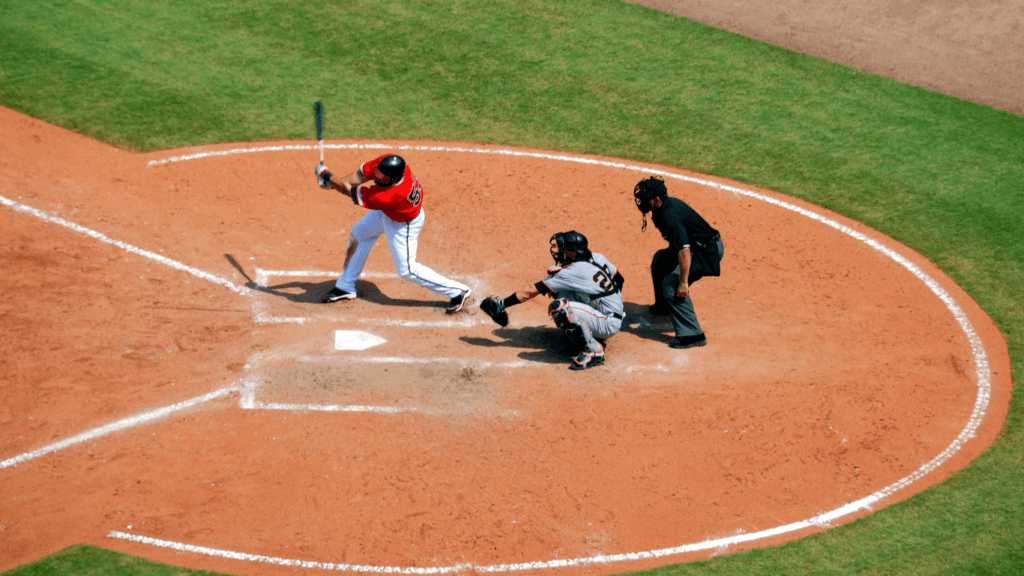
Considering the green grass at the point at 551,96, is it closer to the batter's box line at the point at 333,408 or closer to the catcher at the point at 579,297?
the catcher at the point at 579,297

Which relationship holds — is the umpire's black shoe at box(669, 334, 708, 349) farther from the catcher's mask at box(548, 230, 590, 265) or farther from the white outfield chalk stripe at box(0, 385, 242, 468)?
the white outfield chalk stripe at box(0, 385, 242, 468)

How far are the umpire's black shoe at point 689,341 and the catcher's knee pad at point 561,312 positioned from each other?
1.33 m

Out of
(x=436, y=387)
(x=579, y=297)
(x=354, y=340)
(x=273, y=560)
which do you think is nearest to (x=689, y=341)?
(x=579, y=297)

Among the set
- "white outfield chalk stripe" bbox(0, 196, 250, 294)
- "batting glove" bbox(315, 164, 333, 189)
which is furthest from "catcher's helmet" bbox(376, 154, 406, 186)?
"white outfield chalk stripe" bbox(0, 196, 250, 294)

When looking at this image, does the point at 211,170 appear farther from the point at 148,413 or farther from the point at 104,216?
the point at 148,413

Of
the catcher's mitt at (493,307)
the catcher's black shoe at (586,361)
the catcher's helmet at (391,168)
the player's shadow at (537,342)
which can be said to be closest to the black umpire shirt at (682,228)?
the catcher's black shoe at (586,361)

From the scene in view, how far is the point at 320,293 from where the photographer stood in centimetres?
962

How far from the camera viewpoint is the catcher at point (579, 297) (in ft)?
27.5

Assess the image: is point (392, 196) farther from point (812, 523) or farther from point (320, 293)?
point (812, 523)

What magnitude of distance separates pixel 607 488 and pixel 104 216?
7.49m

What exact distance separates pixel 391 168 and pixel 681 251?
3170 mm

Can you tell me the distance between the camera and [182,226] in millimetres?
10484

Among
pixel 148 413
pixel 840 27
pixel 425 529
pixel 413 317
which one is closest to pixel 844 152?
pixel 840 27

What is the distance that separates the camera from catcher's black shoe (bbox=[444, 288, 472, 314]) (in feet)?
30.5
